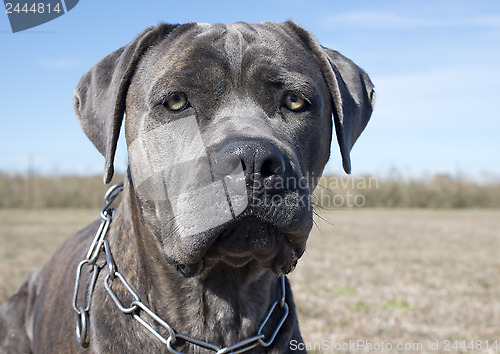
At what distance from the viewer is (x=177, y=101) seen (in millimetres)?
2334

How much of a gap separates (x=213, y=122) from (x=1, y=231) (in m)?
14.6

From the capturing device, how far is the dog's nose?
75.2 inches

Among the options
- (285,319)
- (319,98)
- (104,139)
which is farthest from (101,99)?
(285,319)

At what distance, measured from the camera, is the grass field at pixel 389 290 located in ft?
15.2

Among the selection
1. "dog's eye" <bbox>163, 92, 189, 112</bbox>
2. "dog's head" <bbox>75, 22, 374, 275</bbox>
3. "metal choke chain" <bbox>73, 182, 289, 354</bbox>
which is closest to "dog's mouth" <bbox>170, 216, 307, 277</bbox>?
"dog's head" <bbox>75, 22, 374, 275</bbox>

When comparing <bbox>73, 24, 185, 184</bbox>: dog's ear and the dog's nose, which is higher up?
<bbox>73, 24, 185, 184</bbox>: dog's ear

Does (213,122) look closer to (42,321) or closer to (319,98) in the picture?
(319,98)

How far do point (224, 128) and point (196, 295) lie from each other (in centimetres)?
83

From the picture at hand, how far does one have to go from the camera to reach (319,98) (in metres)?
2.55

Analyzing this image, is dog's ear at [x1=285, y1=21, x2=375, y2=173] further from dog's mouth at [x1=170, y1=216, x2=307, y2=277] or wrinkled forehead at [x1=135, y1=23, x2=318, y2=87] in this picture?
dog's mouth at [x1=170, y1=216, x2=307, y2=277]

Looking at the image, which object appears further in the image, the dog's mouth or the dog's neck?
the dog's neck

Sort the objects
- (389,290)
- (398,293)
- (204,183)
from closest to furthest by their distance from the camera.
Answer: (204,183), (398,293), (389,290)

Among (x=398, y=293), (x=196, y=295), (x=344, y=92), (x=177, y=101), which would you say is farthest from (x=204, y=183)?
(x=398, y=293)

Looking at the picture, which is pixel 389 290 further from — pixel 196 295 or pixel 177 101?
pixel 177 101
